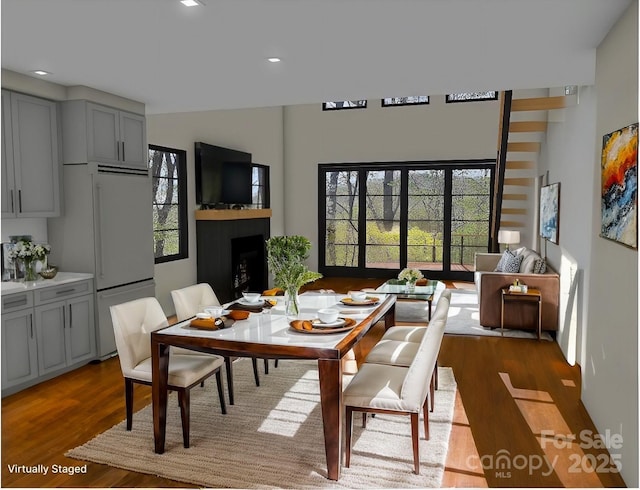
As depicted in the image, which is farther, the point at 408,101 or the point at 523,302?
the point at 408,101

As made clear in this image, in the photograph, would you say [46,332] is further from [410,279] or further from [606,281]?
[606,281]

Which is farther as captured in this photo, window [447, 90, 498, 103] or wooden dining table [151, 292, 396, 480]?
window [447, 90, 498, 103]

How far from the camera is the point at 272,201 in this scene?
32.6 feet

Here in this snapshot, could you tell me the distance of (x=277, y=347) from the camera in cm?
269

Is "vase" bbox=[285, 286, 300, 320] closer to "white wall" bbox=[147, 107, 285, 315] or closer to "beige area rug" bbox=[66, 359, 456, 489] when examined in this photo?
"beige area rug" bbox=[66, 359, 456, 489]

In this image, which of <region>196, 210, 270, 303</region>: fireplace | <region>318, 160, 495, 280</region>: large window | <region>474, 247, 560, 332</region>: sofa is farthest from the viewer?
<region>318, 160, 495, 280</region>: large window

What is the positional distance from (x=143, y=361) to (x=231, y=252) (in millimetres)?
4457

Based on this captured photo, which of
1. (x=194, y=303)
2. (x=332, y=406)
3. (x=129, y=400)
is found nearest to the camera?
(x=332, y=406)

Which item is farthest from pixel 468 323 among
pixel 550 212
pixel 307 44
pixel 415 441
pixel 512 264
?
pixel 307 44

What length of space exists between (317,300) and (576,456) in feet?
6.32

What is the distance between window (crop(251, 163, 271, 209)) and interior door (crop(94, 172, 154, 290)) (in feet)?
12.2

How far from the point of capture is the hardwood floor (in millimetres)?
2762

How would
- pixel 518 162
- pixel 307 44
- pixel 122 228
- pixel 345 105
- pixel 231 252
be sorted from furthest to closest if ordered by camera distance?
pixel 345 105 < pixel 518 162 < pixel 231 252 < pixel 122 228 < pixel 307 44

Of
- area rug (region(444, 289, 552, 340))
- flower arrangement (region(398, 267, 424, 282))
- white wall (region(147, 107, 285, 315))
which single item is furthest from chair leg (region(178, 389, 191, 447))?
flower arrangement (region(398, 267, 424, 282))
